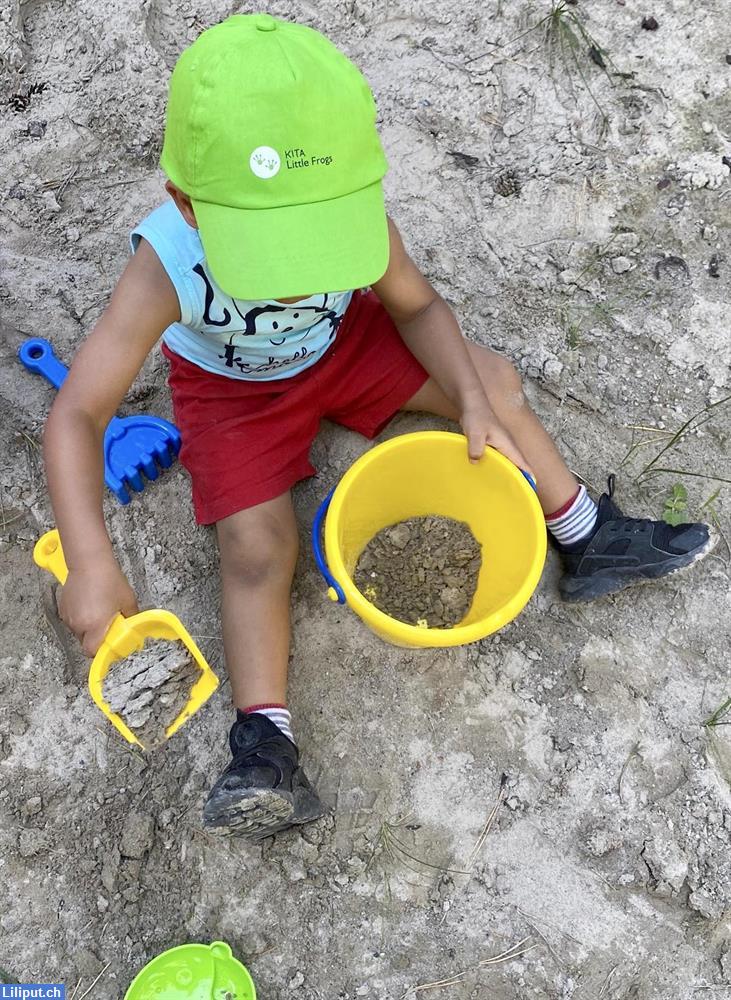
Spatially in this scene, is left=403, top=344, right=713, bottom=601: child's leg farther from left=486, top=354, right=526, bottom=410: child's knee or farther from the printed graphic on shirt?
the printed graphic on shirt

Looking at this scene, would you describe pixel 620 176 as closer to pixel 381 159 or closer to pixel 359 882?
pixel 381 159

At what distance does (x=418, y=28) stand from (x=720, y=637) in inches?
59.4

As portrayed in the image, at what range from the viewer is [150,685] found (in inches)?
43.1

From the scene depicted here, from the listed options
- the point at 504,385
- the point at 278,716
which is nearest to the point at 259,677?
the point at 278,716

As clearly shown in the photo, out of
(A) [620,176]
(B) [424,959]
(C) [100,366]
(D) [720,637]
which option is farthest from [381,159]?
(B) [424,959]

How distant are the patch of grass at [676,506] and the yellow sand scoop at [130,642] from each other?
94cm

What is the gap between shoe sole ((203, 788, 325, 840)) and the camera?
47.0 inches

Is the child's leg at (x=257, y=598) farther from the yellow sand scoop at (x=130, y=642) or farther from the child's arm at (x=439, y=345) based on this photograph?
the child's arm at (x=439, y=345)

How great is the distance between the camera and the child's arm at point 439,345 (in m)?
1.34

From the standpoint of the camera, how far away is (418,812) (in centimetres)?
134

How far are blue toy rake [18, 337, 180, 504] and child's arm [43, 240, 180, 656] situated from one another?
1.18 ft

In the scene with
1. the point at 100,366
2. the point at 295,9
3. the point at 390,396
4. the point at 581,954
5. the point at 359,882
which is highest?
the point at 295,9

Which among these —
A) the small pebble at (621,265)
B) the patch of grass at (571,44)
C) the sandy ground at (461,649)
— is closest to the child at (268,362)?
the sandy ground at (461,649)

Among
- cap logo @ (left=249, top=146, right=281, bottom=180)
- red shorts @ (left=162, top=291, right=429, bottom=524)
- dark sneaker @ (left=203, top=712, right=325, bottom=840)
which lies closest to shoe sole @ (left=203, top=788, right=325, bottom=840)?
dark sneaker @ (left=203, top=712, right=325, bottom=840)
